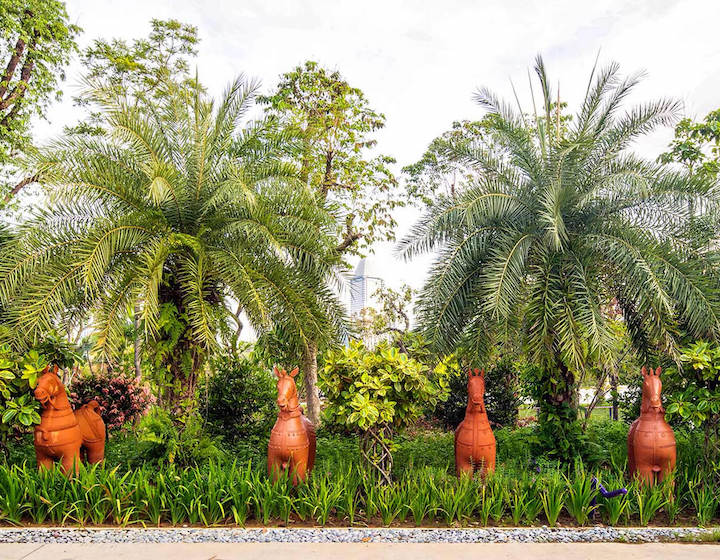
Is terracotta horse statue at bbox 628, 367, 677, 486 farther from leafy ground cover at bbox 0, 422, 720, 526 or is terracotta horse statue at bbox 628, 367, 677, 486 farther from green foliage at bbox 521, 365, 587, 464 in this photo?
green foliage at bbox 521, 365, 587, 464

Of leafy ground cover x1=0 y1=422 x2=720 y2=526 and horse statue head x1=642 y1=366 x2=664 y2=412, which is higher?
horse statue head x1=642 y1=366 x2=664 y2=412

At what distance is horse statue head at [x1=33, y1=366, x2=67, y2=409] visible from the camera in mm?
5469

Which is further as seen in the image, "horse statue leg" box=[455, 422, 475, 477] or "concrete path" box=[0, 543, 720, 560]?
"horse statue leg" box=[455, 422, 475, 477]

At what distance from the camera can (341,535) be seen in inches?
179

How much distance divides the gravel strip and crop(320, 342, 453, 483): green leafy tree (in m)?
0.84

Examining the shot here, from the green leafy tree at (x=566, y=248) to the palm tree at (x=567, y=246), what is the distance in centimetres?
2

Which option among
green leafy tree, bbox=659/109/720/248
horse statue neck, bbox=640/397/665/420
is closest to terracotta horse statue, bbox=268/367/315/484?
horse statue neck, bbox=640/397/665/420

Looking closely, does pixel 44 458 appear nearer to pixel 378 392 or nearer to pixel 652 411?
pixel 378 392

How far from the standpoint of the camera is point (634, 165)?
646 centimetres

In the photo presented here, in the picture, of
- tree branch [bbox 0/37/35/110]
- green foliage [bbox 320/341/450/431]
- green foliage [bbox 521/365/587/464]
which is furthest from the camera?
tree branch [bbox 0/37/35/110]

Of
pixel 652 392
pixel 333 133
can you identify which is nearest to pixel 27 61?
pixel 333 133

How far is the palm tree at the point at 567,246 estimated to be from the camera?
5.79 m

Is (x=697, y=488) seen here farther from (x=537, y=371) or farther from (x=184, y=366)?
(x=184, y=366)

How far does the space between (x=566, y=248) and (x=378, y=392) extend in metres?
3.12
